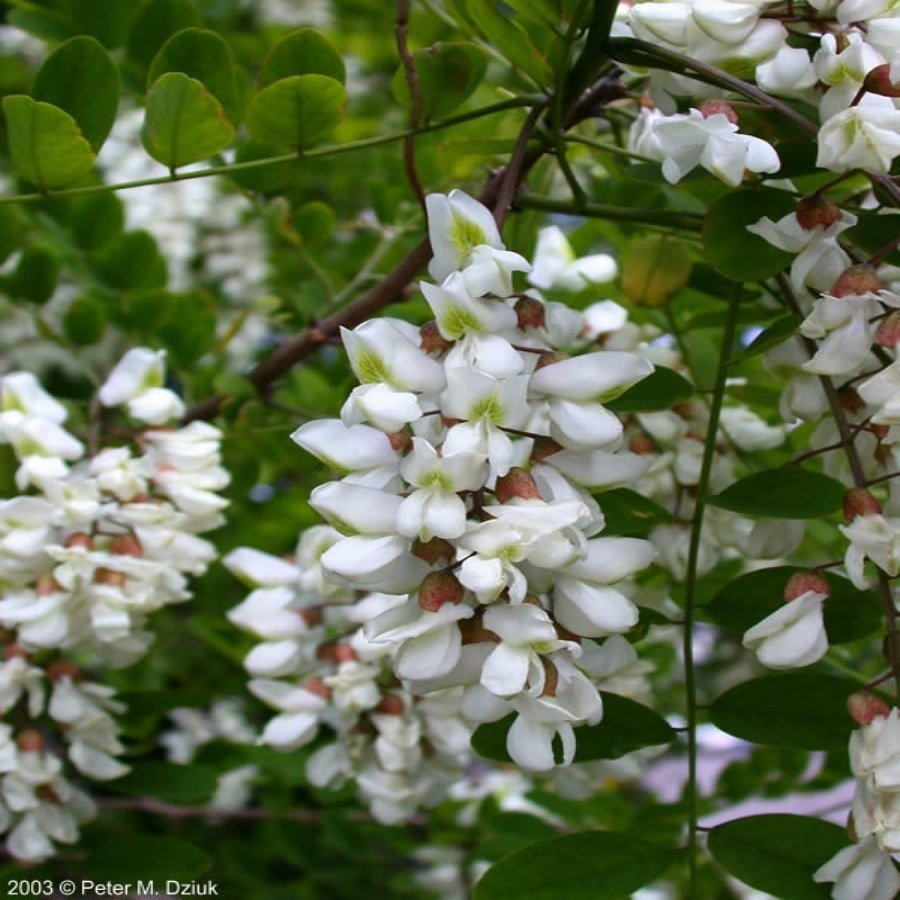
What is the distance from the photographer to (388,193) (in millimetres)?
1098

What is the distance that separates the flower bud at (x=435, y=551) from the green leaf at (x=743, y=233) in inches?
8.9

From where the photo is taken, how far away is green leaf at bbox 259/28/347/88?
69cm

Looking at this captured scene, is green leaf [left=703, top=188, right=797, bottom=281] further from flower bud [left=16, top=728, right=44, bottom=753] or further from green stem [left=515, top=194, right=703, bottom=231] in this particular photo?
flower bud [left=16, top=728, right=44, bottom=753]

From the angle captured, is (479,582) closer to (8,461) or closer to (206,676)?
(8,461)

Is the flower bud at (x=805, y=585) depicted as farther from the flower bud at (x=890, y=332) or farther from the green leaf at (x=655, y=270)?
the green leaf at (x=655, y=270)

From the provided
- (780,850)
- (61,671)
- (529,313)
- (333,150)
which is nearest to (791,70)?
(529,313)

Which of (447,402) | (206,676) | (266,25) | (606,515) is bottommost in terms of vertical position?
(206,676)

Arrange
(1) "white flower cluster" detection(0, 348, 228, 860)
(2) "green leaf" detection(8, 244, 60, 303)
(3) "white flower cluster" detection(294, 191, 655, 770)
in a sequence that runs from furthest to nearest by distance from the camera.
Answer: (2) "green leaf" detection(8, 244, 60, 303), (1) "white flower cluster" detection(0, 348, 228, 860), (3) "white flower cluster" detection(294, 191, 655, 770)

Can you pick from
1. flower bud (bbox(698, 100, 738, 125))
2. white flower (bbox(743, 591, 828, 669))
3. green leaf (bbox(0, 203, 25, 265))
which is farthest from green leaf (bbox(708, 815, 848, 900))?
green leaf (bbox(0, 203, 25, 265))

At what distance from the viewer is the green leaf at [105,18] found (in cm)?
94

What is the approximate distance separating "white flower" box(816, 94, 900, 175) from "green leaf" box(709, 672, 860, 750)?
0.27 metres

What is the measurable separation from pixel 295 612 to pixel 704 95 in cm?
46

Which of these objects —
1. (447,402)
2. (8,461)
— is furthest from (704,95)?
(8,461)

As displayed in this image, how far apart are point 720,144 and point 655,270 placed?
26 centimetres
